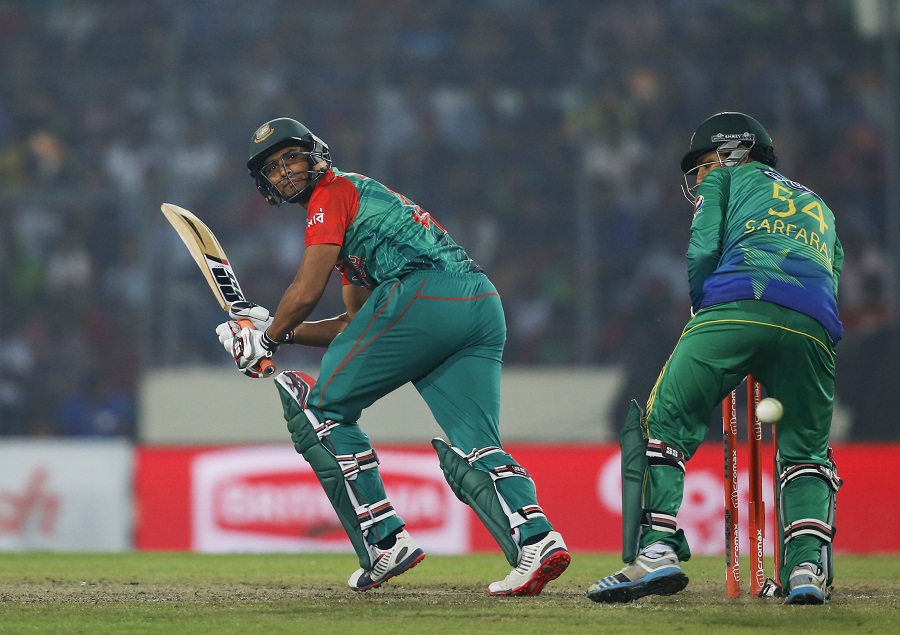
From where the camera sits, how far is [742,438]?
33.8ft

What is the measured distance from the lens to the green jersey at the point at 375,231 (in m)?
5.08

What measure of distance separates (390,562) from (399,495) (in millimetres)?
4308

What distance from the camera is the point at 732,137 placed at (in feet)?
16.1

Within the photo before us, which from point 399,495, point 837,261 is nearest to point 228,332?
point 837,261

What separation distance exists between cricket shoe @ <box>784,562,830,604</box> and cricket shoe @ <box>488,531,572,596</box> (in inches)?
32.1

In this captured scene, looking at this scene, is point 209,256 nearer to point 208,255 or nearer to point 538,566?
point 208,255

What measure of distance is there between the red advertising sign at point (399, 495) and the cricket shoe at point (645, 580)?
457 cm

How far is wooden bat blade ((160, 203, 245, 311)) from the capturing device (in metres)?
5.73

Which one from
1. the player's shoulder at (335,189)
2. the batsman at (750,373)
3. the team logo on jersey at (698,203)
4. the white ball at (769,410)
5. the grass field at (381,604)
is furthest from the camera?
the player's shoulder at (335,189)

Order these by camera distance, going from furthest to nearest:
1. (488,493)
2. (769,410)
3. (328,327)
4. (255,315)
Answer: (328,327)
(255,315)
(488,493)
(769,410)

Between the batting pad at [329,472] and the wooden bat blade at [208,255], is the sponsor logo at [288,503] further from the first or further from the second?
the batting pad at [329,472]

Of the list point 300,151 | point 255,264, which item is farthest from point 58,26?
point 300,151

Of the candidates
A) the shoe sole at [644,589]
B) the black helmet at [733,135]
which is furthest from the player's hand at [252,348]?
the black helmet at [733,135]

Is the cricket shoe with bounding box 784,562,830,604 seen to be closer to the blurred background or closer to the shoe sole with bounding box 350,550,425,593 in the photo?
the shoe sole with bounding box 350,550,425,593
